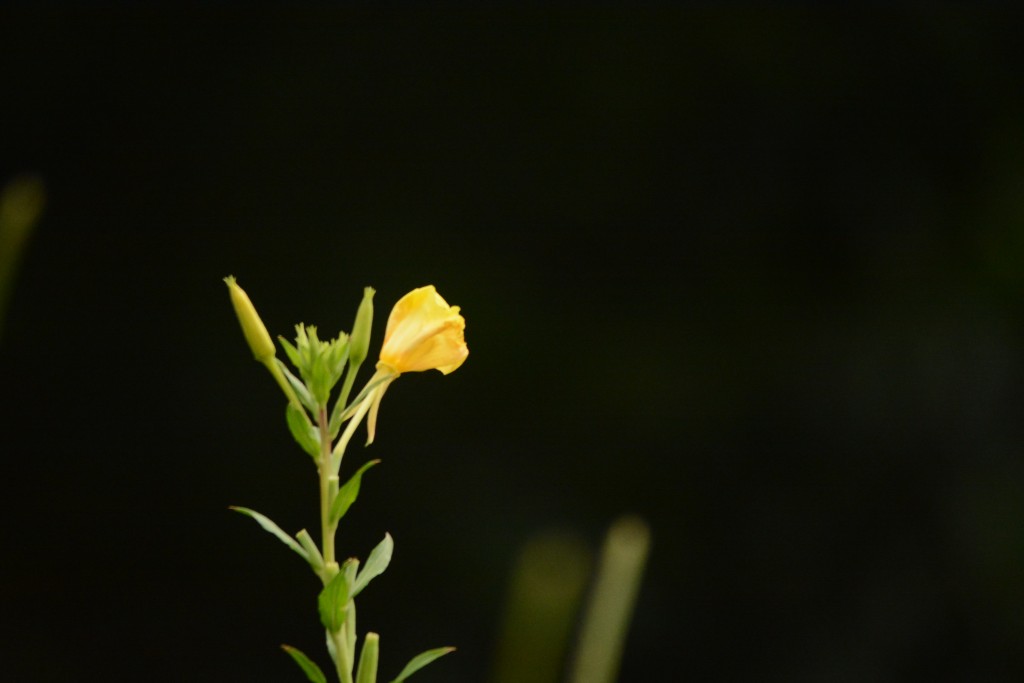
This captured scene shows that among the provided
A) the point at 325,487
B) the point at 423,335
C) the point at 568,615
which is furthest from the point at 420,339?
the point at 568,615

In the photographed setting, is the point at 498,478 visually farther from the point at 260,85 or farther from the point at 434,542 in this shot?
the point at 260,85

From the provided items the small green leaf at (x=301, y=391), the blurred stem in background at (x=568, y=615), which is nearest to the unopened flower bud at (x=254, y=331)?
the small green leaf at (x=301, y=391)

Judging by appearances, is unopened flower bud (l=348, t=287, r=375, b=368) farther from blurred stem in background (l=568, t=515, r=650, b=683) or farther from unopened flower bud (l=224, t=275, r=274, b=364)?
blurred stem in background (l=568, t=515, r=650, b=683)

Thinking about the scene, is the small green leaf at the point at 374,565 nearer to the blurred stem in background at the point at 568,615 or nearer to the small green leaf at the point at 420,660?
the small green leaf at the point at 420,660

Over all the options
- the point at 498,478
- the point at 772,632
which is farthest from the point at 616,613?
the point at 772,632

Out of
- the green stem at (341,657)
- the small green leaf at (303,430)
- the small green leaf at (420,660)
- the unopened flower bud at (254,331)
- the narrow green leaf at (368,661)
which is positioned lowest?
the small green leaf at (420,660)

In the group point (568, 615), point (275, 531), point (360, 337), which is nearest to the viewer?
point (275, 531)

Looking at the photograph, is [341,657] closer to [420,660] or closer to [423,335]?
[420,660]
